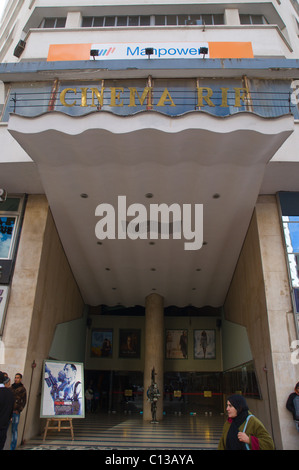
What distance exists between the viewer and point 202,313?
19750mm

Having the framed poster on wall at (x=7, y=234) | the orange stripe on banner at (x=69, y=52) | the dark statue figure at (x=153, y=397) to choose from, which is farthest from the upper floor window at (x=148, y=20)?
the dark statue figure at (x=153, y=397)

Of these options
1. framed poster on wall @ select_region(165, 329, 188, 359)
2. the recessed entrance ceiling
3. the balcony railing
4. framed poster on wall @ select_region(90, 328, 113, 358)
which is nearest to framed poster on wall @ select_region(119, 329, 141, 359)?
framed poster on wall @ select_region(90, 328, 113, 358)

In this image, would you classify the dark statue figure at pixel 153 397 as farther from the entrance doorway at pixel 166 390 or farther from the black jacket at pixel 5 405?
the black jacket at pixel 5 405

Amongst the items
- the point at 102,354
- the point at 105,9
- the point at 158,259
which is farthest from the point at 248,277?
the point at 105,9

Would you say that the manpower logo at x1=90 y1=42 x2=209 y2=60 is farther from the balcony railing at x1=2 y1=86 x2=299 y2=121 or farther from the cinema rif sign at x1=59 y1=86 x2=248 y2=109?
the cinema rif sign at x1=59 y1=86 x2=248 y2=109

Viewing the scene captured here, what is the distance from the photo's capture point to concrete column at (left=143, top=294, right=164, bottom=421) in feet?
47.3

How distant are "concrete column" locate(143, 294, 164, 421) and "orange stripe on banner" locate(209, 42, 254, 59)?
1077 cm

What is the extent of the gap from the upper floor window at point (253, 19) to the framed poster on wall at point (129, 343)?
1632 centimetres

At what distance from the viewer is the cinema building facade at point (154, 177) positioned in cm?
832

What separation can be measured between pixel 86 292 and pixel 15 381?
28.3 feet

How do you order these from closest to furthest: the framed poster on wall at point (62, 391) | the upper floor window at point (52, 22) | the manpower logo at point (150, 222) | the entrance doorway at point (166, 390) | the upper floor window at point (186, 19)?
the framed poster on wall at point (62, 391)
the manpower logo at point (150, 222)
the upper floor window at point (186, 19)
the upper floor window at point (52, 22)
the entrance doorway at point (166, 390)

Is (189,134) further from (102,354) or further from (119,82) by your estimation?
(102,354)

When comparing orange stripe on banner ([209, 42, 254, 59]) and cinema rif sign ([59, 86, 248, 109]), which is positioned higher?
orange stripe on banner ([209, 42, 254, 59])

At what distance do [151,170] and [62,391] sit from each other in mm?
6529
